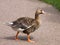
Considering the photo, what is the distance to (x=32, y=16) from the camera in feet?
46.9

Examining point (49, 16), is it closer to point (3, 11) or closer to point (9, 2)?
point (3, 11)

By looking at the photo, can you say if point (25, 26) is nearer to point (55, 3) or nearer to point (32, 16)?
point (32, 16)

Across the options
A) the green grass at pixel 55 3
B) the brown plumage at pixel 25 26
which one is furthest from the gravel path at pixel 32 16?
the brown plumage at pixel 25 26

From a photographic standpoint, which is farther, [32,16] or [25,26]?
[32,16]

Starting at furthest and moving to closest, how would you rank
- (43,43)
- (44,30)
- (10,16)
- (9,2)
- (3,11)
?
(9,2) < (3,11) < (10,16) < (44,30) < (43,43)

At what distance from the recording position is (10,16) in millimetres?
14242

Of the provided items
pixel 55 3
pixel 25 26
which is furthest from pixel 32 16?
pixel 25 26

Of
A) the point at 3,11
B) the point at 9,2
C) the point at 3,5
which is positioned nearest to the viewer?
the point at 3,11

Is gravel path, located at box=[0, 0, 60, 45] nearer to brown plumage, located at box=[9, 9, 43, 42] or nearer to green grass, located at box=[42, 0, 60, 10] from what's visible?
green grass, located at box=[42, 0, 60, 10]

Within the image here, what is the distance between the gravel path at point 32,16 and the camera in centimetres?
1018

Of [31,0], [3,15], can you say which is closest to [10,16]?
[3,15]

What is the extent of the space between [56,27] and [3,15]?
3.22m

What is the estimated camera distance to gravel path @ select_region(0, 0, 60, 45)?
401 inches

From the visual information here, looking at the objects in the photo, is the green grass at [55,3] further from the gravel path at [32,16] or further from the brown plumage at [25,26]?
the brown plumage at [25,26]
